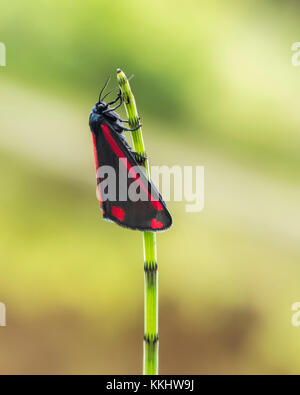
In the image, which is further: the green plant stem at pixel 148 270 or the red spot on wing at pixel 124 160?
the red spot on wing at pixel 124 160

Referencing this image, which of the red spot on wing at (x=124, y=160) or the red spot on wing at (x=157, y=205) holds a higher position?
the red spot on wing at (x=124, y=160)

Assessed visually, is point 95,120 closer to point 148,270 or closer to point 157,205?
point 157,205

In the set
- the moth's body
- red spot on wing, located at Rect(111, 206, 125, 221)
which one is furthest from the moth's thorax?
red spot on wing, located at Rect(111, 206, 125, 221)

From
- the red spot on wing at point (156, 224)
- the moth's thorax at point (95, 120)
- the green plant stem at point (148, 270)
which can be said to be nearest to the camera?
the green plant stem at point (148, 270)

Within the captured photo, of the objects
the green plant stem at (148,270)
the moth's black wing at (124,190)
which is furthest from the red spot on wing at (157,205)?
the green plant stem at (148,270)

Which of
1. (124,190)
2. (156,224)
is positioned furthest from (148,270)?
(124,190)

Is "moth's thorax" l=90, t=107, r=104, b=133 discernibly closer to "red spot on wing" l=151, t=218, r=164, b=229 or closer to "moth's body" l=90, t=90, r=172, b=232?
"moth's body" l=90, t=90, r=172, b=232

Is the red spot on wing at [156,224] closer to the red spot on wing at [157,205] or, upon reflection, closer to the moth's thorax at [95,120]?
the red spot on wing at [157,205]
